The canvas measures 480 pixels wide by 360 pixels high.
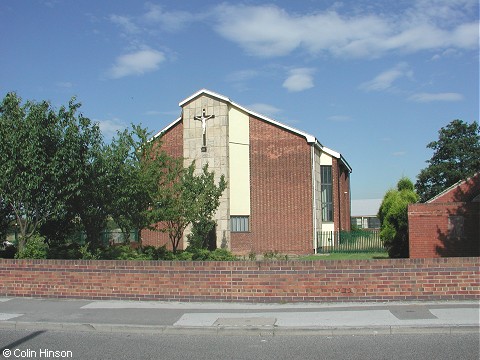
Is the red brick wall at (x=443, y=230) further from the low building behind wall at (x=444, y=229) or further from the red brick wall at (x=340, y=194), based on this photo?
the red brick wall at (x=340, y=194)

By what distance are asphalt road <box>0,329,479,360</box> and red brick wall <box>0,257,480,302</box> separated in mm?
2645

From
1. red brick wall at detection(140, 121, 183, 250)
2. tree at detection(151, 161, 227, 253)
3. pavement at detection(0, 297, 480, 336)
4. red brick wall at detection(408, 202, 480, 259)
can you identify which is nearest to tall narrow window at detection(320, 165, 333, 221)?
red brick wall at detection(140, 121, 183, 250)

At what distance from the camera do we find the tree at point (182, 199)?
1990cm

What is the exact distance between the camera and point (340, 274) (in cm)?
1128

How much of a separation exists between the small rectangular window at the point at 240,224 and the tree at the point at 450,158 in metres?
22.8

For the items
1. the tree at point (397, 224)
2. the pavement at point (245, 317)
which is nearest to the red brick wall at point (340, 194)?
the tree at point (397, 224)

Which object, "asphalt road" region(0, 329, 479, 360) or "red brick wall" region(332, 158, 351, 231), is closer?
"asphalt road" region(0, 329, 479, 360)

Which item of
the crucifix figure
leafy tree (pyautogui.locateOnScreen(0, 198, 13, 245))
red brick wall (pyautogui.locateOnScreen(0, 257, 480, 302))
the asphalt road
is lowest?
the asphalt road

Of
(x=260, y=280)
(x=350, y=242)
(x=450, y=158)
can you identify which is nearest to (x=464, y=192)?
(x=350, y=242)

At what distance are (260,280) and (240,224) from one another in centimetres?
2040

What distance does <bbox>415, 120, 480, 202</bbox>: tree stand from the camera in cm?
4856

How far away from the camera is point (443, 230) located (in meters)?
21.0

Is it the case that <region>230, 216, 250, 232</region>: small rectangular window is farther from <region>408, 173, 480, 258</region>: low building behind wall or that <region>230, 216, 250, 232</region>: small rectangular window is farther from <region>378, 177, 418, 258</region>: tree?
<region>408, 173, 480, 258</region>: low building behind wall

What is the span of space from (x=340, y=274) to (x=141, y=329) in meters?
4.44
